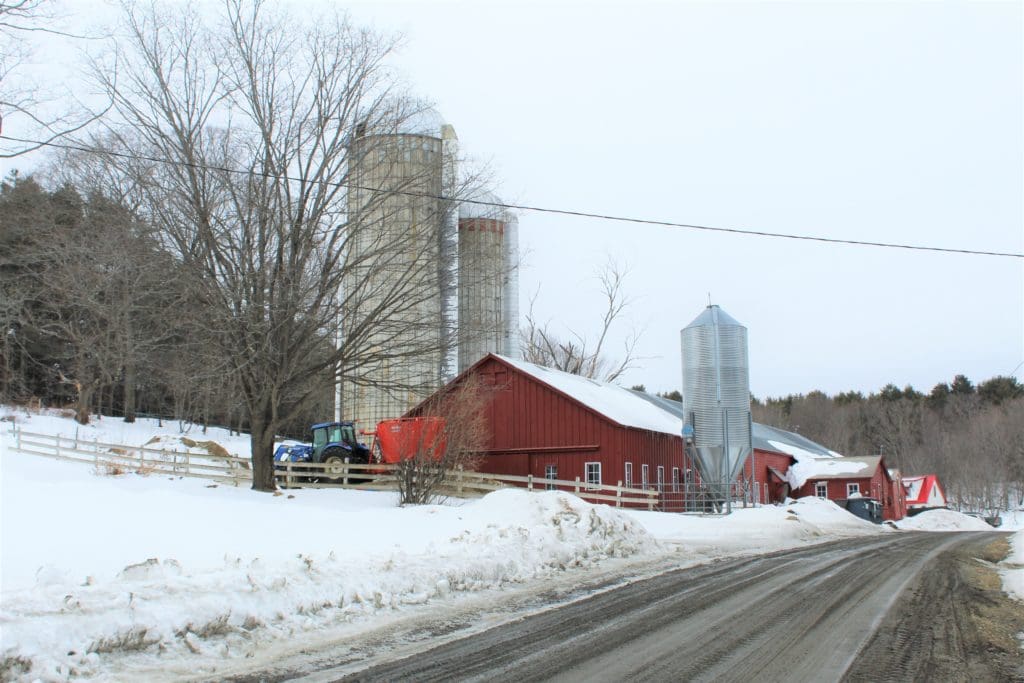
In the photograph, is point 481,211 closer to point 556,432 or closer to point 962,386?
point 556,432

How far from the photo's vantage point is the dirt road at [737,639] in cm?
616

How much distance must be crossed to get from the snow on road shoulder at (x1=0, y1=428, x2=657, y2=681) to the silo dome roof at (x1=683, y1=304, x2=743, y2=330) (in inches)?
622

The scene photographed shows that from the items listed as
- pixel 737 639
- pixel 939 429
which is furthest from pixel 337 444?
pixel 939 429

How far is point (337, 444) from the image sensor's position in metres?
27.9

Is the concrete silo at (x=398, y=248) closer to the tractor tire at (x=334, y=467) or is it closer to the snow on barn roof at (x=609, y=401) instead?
the tractor tire at (x=334, y=467)

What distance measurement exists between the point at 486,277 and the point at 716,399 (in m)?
11.8

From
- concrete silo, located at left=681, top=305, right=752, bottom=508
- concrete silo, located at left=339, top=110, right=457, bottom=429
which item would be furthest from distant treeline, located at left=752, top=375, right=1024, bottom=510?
concrete silo, located at left=339, top=110, right=457, bottom=429

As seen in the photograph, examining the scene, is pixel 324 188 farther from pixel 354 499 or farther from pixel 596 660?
pixel 596 660

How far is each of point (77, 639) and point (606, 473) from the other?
23.3 m

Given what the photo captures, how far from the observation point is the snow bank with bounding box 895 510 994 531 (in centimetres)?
4456

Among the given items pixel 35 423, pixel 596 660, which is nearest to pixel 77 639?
pixel 596 660

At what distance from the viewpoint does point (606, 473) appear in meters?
28.5

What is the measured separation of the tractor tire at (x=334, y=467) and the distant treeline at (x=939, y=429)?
58.1 m

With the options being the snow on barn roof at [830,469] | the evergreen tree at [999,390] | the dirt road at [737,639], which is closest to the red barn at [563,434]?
the snow on barn roof at [830,469]
